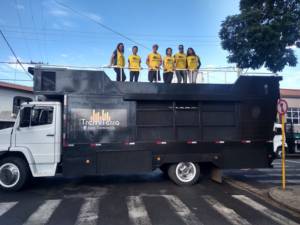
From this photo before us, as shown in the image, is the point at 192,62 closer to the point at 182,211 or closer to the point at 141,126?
the point at 141,126

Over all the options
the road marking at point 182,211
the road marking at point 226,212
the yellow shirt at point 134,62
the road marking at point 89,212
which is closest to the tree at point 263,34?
the yellow shirt at point 134,62

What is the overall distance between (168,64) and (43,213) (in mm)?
6218

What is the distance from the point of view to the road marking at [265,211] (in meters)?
6.99

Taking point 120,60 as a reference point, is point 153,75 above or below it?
below

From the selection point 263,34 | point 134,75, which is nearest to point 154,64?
point 134,75

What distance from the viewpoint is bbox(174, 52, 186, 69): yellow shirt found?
11742 mm

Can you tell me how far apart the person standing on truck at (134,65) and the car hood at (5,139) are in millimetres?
4029

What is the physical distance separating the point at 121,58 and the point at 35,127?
11.5ft

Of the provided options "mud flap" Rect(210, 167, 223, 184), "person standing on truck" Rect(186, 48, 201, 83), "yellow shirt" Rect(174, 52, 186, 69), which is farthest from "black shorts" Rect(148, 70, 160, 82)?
"mud flap" Rect(210, 167, 223, 184)

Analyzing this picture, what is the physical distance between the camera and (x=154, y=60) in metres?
11.6

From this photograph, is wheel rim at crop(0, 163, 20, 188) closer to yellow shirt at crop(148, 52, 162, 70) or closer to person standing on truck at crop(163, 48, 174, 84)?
yellow shirt at crop(148, 52, 162, 70)

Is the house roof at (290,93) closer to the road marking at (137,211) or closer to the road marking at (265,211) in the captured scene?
the road marking at (265,211)

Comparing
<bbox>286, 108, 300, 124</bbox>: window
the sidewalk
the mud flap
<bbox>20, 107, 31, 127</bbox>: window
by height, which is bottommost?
the sidewalk

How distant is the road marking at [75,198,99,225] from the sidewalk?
176 inches
